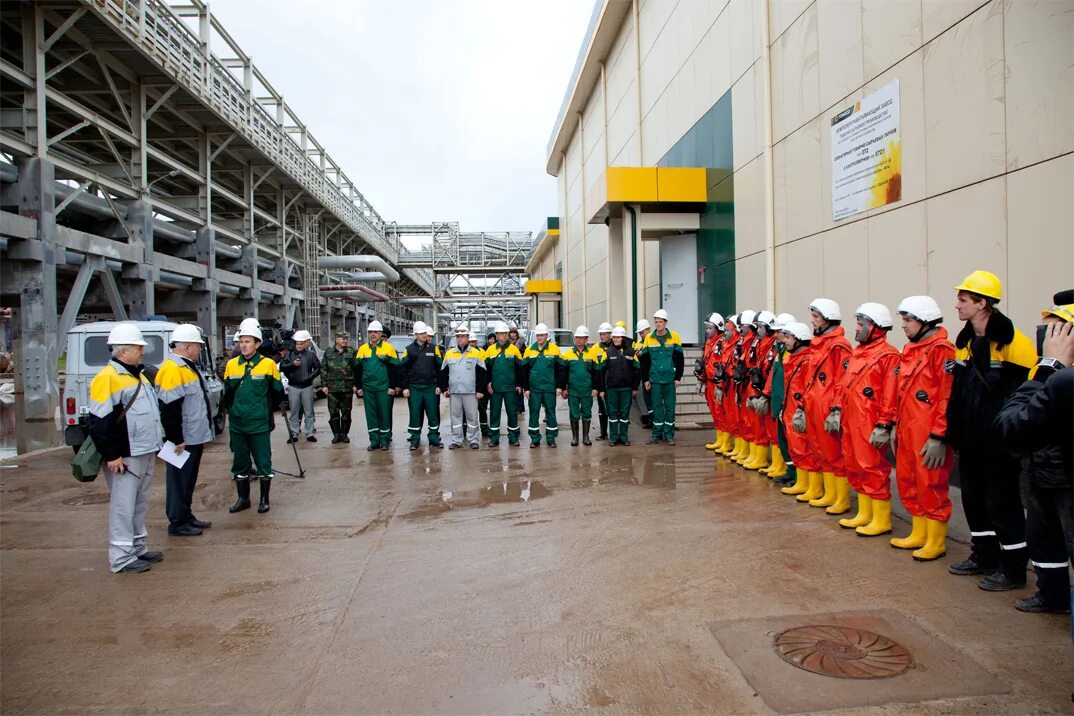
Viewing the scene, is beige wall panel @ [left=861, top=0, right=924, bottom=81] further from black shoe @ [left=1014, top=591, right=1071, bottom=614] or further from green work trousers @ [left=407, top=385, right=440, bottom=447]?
green work trousers @ [left=407, top=385, right=440, bottom=447]

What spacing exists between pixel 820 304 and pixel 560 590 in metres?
3.70

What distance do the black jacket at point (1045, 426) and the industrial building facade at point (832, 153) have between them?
295cm

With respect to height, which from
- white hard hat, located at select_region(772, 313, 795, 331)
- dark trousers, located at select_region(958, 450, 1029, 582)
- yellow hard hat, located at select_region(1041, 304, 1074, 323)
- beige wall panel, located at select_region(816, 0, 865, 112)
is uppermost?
beige wall panel, located at select_region(816, 0, 865, 112)

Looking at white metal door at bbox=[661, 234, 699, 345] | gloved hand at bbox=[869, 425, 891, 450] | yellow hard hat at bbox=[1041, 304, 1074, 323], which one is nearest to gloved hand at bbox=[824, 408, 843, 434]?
gloved hand at bbox=[869, 425, 891, 450]

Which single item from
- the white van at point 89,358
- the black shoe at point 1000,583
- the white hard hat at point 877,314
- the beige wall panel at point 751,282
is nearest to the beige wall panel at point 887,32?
the white hard hat at point 877,314

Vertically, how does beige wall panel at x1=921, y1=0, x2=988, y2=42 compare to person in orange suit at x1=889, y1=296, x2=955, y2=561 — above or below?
above

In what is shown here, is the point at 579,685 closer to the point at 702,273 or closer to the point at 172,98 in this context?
the point at 702,273

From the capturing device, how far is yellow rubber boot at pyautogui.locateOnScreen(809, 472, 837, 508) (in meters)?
6.05

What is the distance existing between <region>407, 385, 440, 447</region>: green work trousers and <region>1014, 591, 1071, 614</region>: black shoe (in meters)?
7.54

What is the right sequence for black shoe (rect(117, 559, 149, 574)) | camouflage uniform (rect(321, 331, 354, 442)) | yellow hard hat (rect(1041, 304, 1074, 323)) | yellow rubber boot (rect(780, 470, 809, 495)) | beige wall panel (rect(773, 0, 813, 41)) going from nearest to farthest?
yellow hard hat (rect(1041, 304, 1074, 323)) < black shoe (rect(117, 559, 149, 574)) < yellow rubber boot (rect(780, 470, 809, 495)) < beige wall panel (rect(773, 0, 813, 41)) < camouflage uniform (rect(321, 331, 354, 442))

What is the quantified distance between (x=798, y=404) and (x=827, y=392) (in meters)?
0.49

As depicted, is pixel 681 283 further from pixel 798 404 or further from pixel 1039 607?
pixel 1039 607

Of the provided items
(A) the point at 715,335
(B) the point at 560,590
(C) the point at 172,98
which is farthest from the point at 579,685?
(C) the point at 172,98

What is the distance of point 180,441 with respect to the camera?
5.60 m
